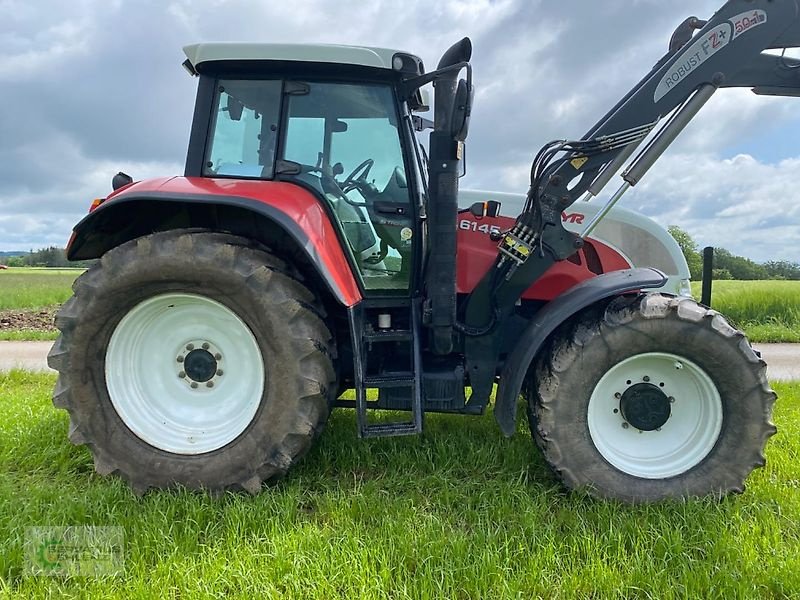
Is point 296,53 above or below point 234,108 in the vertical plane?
above

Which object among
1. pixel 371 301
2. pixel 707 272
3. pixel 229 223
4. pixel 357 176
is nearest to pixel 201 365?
pixel 229 223

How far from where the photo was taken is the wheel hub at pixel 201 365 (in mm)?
2857

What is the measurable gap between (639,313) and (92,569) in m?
2.65

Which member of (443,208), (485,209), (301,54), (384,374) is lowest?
(384,374)

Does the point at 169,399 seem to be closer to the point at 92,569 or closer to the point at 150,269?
the point at 150,269

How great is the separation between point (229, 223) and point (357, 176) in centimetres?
75

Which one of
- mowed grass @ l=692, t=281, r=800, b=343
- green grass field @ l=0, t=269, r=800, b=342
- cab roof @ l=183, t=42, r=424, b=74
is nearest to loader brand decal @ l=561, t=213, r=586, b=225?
cab roof @ l=183, t=42, r=424, b=74

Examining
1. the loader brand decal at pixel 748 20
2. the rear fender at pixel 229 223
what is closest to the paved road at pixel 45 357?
the rear fender at pixel 229 223

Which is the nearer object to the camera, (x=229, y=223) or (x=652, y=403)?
(x=652, y=403)

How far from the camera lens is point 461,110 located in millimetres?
2664

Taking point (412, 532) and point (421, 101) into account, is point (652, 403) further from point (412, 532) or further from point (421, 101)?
point (421, 101)

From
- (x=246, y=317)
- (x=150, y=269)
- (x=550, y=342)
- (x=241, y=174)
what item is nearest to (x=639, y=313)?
(x=550, y=342)

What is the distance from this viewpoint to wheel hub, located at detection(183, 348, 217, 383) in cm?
286

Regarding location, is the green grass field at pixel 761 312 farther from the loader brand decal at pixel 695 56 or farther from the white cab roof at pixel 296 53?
the loader brand decal at pixel 695 56
